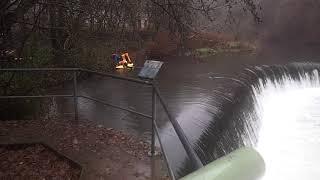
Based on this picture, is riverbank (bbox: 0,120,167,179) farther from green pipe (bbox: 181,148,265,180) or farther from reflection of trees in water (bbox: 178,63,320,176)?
green pipe (bbox: 181,148,265,180)

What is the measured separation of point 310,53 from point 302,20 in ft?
23.4

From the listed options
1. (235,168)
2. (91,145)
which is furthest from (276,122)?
(235,168)

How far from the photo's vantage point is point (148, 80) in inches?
206

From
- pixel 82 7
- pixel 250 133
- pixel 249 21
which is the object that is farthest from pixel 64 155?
pixel 249 21

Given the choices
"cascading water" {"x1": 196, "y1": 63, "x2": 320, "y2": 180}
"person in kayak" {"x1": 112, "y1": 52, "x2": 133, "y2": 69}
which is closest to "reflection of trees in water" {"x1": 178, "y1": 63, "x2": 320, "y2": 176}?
"cascading water" {"x1": 196, "y1": 63, "x2": 320, "y2": 180}

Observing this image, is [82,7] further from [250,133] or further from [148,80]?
[250,133]

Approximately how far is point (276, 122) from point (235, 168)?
15211 millimetres

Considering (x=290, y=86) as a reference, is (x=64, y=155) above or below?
above

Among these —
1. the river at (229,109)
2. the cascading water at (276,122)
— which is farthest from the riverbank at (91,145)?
the cascading water at (276,122)

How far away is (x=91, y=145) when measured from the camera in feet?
19.8

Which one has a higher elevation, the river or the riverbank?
the riverbank

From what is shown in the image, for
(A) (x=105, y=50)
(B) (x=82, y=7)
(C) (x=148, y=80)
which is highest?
(B) (x=82, y=7)

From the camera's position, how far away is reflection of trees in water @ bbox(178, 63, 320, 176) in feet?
29.8

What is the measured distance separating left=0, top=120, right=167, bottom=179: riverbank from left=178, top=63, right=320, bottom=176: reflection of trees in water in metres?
1.11
